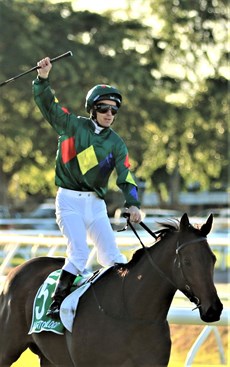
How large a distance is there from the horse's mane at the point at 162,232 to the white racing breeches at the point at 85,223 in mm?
204

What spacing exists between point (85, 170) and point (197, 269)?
960mm

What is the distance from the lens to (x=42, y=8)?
27750 mm

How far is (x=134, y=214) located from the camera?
5105mm

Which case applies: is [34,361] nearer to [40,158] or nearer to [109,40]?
[109,40]

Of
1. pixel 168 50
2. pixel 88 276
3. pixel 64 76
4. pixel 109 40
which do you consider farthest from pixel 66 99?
pixel 88 276

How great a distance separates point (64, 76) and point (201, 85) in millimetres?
5804

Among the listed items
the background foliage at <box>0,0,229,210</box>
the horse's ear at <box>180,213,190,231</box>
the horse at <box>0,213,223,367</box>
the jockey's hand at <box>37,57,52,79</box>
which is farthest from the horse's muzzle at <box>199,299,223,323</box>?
the background foliage at <box>0,0,229,210</box>

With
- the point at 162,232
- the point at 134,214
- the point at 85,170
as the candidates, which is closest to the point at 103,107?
the point at 85,170

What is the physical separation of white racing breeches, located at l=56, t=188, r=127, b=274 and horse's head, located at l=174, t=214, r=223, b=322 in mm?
618

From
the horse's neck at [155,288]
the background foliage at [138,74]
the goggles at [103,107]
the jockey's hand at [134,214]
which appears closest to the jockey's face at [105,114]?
the goggles at [103,107]

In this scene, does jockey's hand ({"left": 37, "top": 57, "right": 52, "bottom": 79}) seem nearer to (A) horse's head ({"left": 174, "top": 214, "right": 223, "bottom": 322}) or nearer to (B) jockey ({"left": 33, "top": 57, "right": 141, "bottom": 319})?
(B) jockey ({"left": 33, "top": 57, "right": 141, "bottom": 319})

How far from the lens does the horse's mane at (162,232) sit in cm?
498

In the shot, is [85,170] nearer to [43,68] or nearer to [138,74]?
Result: [43,68]

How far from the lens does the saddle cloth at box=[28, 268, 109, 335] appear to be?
5.09 metres
